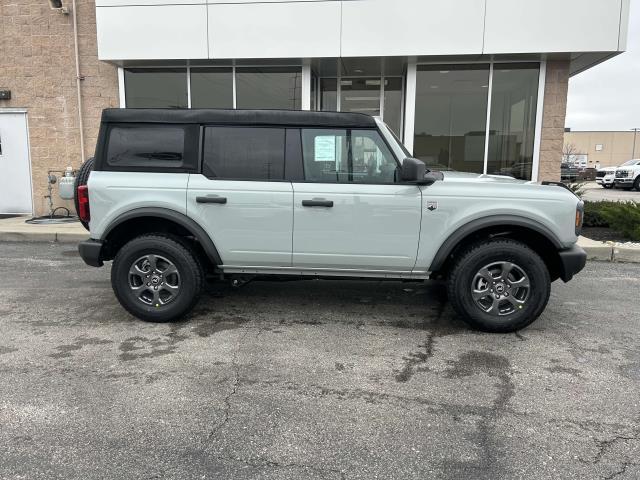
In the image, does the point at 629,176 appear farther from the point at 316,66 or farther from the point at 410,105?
the point at 316,66

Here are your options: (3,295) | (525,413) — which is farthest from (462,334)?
(3,295)

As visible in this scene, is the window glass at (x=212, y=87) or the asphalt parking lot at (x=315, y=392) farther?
the window glass at (x=212, y=87)

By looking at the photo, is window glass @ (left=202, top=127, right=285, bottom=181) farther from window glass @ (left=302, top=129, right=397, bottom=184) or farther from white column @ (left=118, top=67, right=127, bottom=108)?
white column @ (left=118, top=67, right=127, bottom=108)

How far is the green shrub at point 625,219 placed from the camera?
27.5 ft

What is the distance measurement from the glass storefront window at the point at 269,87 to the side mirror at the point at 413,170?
6581 millimetres

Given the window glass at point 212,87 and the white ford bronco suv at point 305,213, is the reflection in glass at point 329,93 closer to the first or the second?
the window glass at point 212,87

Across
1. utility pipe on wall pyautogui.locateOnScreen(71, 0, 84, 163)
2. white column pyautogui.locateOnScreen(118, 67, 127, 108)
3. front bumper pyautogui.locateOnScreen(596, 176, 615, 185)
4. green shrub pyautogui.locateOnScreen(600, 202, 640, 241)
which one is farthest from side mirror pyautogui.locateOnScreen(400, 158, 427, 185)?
front bumper pyautogui.locateOnScreen(596, 176, 615, 185)

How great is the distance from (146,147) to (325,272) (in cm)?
203

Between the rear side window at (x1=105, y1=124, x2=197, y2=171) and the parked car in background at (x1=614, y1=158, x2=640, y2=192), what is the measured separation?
27.0 m

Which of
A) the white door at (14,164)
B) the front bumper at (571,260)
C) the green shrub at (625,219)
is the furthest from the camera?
the white door at (14,164)

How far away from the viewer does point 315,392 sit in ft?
11.0

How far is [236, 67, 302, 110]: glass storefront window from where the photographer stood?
33.8 ft

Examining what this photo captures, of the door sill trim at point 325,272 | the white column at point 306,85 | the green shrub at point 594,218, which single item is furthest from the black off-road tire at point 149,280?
the green shrub at point 594,218

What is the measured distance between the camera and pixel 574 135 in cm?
6888
